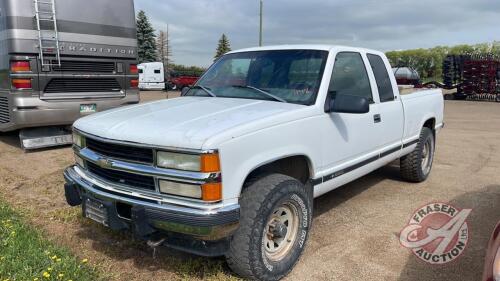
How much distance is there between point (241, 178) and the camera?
9.29 feet

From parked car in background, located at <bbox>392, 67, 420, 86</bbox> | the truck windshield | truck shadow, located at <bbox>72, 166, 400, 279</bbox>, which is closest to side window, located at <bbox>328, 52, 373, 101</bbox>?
the truck windshield

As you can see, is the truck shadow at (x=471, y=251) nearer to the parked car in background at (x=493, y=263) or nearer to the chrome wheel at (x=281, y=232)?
the chrome wheel at (x=281, y=232)

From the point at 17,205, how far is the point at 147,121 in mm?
2517

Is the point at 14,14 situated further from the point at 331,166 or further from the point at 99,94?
the point at 331,166

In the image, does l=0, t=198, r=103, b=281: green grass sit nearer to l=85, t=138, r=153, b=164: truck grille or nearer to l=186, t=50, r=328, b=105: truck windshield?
l=85, t=138, r=153, b=164: truck grille

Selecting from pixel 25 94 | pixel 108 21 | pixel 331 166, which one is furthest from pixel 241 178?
pixel 108 21

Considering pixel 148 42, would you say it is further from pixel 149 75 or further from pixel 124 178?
pixel 124 178

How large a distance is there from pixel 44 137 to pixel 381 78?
18.6 feet

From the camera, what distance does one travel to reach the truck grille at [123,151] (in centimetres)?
287

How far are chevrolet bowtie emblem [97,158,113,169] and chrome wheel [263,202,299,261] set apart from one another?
1.20m

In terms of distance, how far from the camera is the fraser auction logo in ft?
12.3

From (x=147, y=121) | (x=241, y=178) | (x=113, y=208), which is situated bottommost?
(x=113, y=208)

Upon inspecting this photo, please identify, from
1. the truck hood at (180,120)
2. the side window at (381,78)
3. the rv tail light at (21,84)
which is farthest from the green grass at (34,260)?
the rv tail light at (21,84)

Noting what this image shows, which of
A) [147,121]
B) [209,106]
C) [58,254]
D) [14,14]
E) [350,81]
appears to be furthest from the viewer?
[14,14]
